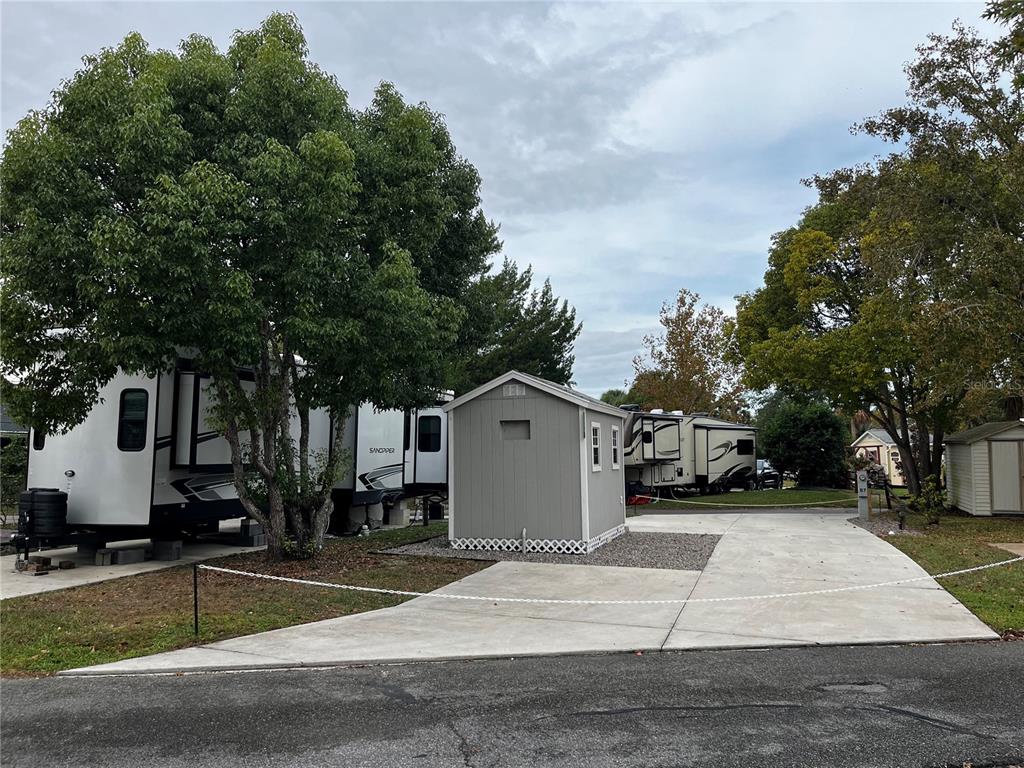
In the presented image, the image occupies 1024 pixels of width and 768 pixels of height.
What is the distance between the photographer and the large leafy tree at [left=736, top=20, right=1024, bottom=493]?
1458 centimetres

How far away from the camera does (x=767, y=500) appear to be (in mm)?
25250

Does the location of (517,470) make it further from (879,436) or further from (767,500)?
(879,436)

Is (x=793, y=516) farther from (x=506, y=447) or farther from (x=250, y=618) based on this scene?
(x=250, y=618)

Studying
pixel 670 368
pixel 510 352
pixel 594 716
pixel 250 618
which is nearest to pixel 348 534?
→ pixel 250 618

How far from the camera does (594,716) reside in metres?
4.81

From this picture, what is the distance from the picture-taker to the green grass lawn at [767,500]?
23.6 metres

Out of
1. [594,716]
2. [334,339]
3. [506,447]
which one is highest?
[334,339]

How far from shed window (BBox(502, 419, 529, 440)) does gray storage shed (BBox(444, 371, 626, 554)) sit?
16mm

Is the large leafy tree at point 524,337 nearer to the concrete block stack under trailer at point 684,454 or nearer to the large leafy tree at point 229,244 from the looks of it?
the concrete block stack under trailer at point 684,454

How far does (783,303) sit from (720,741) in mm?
20005

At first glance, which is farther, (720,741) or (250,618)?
(250,618)

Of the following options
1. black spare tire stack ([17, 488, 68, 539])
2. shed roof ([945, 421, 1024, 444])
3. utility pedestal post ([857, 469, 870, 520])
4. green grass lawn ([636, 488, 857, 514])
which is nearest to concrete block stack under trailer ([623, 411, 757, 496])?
green grass lawn ([636, 488, 857, 514])

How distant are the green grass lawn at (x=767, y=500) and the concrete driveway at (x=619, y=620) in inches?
449

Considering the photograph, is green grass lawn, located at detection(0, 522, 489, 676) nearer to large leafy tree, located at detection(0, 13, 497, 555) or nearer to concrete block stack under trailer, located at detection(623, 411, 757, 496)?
large leafy tree, located at detection(0, 13, 497, 555)
